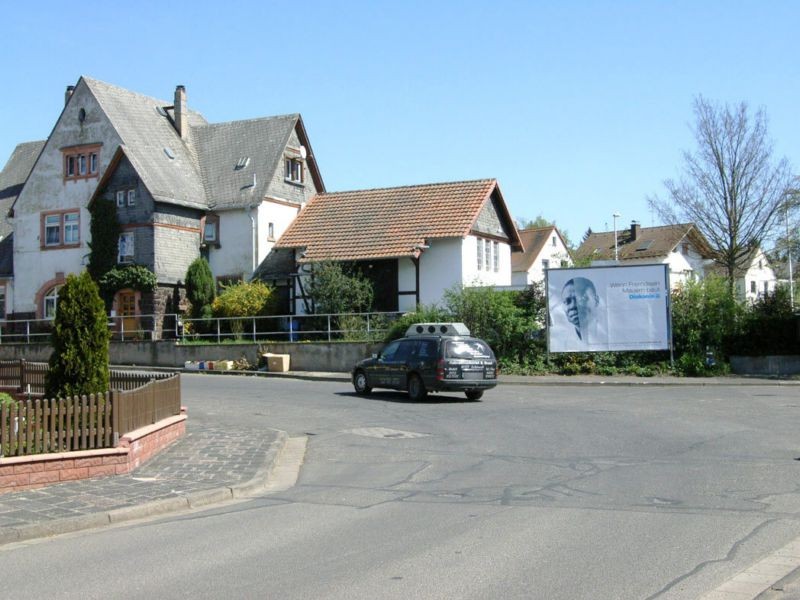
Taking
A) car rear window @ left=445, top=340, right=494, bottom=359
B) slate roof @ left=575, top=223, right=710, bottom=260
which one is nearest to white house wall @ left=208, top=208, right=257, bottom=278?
car rear window @ left=445, top=340, right=494, bottom=359

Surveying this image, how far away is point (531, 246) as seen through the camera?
2569 inches

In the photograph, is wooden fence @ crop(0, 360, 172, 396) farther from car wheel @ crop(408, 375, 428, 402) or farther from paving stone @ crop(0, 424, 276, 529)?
car wheel @ crop(408, 375, 428, 402)

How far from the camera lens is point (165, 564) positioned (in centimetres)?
790

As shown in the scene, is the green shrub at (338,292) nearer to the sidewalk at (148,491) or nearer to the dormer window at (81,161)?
the dormer window at (81,161)

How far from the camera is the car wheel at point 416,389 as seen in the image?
78.0ft

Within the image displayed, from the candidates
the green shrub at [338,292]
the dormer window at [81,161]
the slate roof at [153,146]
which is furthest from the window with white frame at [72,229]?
the green shrub at [338,292]

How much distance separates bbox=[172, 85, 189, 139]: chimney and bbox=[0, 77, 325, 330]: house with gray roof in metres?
0.05

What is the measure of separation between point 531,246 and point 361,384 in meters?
41.4

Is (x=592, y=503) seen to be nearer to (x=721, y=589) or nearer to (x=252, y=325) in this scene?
(x=721, y=589)

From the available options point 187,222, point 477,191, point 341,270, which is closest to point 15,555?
point 341,270

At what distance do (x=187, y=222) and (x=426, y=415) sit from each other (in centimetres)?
2653

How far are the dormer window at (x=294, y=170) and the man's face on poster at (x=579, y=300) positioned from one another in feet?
62.1

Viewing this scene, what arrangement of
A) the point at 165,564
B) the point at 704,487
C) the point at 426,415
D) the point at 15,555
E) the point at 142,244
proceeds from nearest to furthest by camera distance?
the point at 165,564, the point at 15,555, the point at 704,487, the point at 426,415, the point at 142,244

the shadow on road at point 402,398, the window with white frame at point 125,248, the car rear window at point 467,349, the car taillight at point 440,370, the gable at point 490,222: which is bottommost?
the shadow on road at point 402,398
